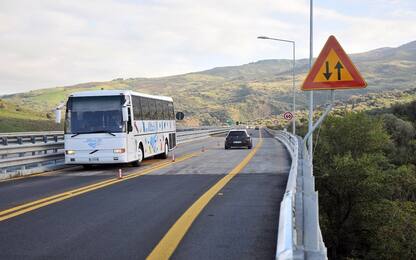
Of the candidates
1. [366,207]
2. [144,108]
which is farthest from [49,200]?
[366,207]

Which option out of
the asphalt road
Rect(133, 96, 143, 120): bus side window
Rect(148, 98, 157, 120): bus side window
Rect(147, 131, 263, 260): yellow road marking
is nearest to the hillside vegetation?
the asphalt road

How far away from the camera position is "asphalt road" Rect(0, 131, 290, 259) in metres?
6.62

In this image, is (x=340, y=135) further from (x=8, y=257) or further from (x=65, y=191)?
(x=8, y=257)

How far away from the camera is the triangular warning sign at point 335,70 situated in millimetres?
7152

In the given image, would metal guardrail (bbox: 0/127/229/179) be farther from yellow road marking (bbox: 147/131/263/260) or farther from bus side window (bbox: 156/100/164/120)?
yellow road marking (bbox: 147/131/263/260)

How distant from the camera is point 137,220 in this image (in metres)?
8.70

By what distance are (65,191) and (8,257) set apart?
6709 mm

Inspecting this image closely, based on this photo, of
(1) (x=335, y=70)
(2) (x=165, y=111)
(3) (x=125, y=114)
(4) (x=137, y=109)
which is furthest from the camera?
(2) (x=165, y=111)

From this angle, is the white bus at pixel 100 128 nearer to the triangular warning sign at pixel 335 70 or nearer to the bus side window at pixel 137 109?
the bus side window at pixel 137 109

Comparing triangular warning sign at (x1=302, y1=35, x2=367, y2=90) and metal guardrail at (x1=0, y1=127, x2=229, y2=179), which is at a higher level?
triangular warning sign at (x1=302, y1=35, x2=367, y2=90)

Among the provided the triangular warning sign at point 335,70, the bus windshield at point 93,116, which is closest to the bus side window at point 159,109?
the bus windshield at point 93,116

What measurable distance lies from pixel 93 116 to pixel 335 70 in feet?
46.3

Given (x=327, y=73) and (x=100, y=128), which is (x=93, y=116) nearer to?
(x=100, y=128)

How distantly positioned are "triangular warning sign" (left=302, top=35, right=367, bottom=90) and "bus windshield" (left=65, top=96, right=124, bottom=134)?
1354cm
